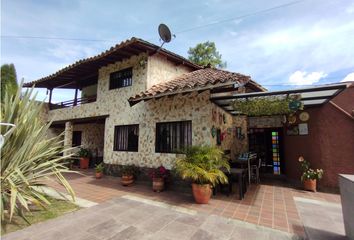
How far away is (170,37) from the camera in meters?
8.64

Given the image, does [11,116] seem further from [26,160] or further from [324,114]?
[324,114]

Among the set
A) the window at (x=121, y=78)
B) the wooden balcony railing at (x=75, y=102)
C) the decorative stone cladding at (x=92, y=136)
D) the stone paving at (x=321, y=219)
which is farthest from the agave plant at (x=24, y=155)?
the decorative stone cladding at (x=92, y=136)

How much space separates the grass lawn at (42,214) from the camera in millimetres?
3838

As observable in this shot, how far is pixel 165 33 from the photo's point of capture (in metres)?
8.59

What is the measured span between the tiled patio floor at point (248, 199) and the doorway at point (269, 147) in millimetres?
2335

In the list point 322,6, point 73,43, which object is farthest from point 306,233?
point 73,43

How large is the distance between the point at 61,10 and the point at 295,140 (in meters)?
10.8

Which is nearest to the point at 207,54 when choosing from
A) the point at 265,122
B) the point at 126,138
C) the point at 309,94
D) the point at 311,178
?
the point at 265,122

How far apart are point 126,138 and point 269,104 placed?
6530 millimetres

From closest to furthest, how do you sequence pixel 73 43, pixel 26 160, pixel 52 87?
pixel 26 160, pixel 73 43, pixel 52 87

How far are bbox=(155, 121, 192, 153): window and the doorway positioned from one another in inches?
204

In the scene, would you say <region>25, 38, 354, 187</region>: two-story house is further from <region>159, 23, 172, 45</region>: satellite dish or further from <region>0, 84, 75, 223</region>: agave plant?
<region>0, 84, 75, 223</region>: agave plant

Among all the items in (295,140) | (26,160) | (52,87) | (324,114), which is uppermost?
(52,87)

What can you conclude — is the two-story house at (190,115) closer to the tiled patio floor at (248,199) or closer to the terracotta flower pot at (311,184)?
the terracotta flower pot at (311,184)
